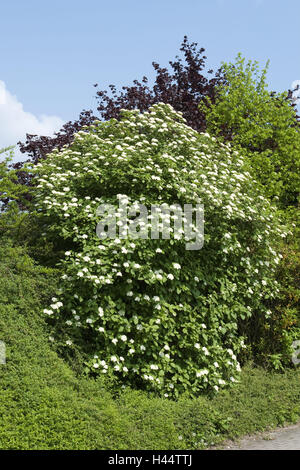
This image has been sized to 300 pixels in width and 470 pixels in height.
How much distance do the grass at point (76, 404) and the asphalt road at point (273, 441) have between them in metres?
0.11

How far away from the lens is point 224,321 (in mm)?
6895

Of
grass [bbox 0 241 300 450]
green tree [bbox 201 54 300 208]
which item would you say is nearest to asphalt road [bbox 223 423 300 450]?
grass [bbox 0 241 300 450]

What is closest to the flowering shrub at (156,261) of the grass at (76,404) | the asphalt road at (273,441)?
the grass at (76,404)

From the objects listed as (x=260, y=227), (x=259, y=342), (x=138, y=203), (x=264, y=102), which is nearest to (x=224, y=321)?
(x=259, y=342)

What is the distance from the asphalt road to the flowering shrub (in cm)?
80

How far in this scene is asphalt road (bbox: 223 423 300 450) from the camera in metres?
5.18

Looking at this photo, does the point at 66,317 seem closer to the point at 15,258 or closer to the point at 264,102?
the point at 15,258

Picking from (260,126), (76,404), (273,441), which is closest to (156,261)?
(76,404)

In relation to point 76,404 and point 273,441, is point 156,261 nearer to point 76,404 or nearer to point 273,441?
point 76,404

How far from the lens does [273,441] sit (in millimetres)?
5406

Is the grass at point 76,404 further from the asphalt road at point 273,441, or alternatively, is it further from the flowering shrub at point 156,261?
the flowering shrub at point 156,261

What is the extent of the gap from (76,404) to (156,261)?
6.67 feet

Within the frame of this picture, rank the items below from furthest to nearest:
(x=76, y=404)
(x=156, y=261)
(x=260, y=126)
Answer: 1. (x=260, y=126)
2. (x=156, y=261)
3. (x=76, y=404)

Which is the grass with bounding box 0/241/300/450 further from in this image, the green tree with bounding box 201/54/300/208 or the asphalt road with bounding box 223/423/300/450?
the green tree with bounding box 201/54/300/208
